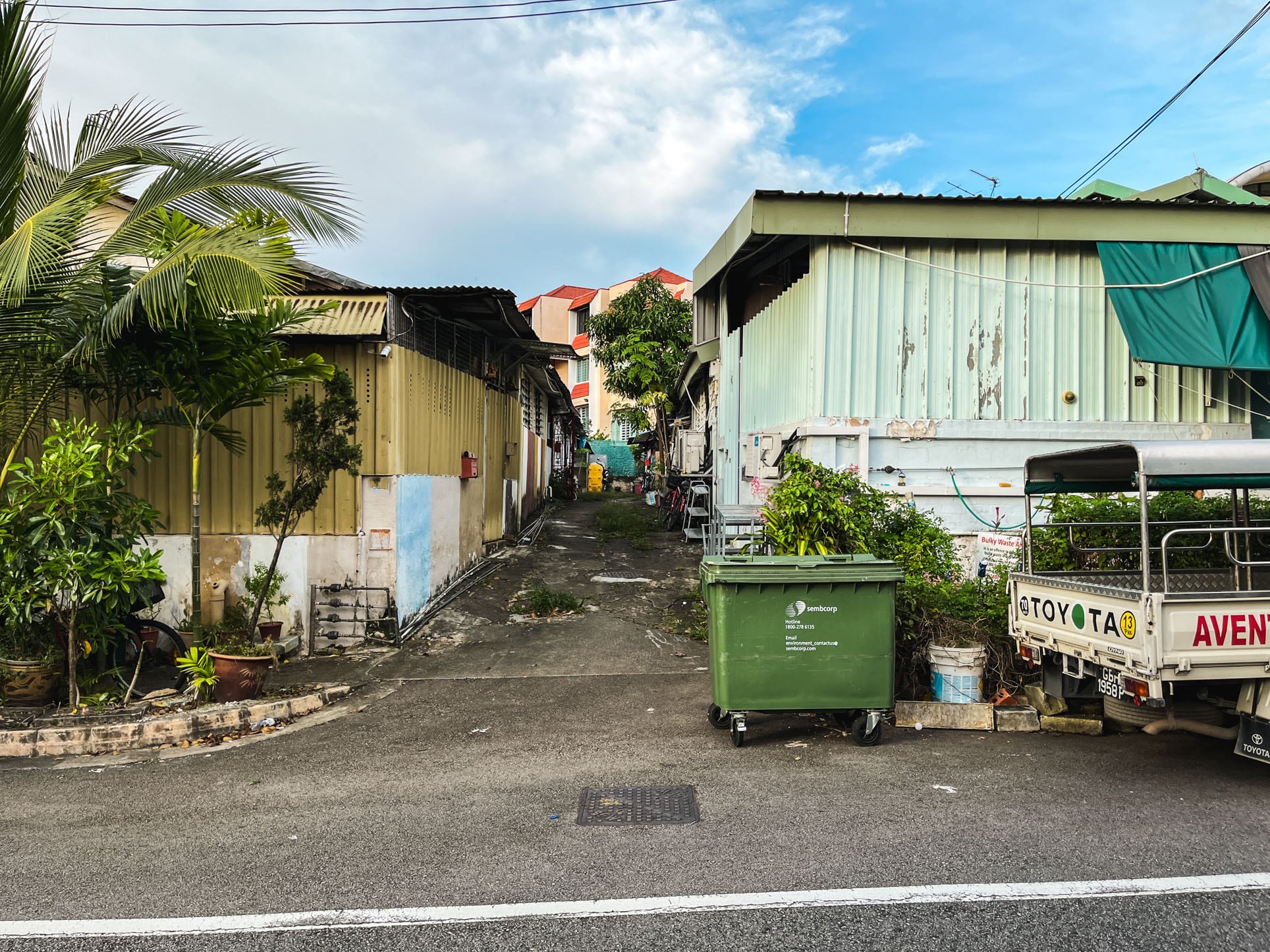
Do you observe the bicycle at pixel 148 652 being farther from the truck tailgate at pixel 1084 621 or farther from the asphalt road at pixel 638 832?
the truck tailgate at pixel 1084 621

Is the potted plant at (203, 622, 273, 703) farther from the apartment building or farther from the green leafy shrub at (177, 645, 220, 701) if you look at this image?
the apartment building

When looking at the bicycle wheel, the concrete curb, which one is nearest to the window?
the bicycle wheel

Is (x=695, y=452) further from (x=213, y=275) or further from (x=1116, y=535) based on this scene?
(x=213, y=275)

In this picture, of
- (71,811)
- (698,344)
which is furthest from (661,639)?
(698,344)

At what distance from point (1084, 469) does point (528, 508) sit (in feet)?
46.1

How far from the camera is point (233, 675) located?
6.87 m

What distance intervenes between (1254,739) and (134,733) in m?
7.37

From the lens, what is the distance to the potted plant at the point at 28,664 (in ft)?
22.1

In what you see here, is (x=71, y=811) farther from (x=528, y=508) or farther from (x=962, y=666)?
(x=528, y=508)

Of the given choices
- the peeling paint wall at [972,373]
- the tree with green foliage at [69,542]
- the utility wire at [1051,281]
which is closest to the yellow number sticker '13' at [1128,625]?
the peeling paint wall at [972,373]

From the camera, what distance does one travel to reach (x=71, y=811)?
4820mm

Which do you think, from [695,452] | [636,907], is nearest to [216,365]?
[636,907]

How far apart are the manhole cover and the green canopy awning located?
6.89 m

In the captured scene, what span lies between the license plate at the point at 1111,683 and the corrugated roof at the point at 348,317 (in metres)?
7.11
